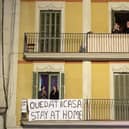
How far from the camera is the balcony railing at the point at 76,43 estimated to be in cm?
2098

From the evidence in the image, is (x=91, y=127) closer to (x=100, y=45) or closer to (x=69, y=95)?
(x=69, y=95)

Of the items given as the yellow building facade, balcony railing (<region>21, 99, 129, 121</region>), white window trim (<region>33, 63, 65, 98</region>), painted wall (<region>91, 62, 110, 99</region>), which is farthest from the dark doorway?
balcony railing (<region>21, 99, 129, 121</region>)

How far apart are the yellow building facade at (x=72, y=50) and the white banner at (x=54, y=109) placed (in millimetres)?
570

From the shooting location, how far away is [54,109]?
66.0 feet

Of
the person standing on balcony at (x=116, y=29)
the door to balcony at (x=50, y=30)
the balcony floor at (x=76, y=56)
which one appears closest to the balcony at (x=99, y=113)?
the balcony floor at (x=76, y=56)

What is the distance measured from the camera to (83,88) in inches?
813

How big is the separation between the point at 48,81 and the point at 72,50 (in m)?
1.71

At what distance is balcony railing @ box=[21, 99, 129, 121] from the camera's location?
20.4 metres

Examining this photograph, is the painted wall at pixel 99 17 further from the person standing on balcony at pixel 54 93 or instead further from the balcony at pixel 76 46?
the person standing on balcony at pixel 54 93

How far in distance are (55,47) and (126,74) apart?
3291 millimetres

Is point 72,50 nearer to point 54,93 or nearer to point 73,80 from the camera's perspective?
point 73,80

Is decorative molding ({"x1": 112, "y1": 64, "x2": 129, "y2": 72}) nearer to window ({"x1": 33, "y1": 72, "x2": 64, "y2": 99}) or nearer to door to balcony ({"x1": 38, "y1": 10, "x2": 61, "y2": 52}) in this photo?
window ({"x1": 33, "y1": 72, "x2": 64, "y2": 99})

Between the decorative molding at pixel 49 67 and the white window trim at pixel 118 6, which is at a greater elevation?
the white window trim at pixel 118 6

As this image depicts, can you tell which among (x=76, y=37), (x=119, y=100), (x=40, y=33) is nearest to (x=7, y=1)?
(x=40, y=33)
